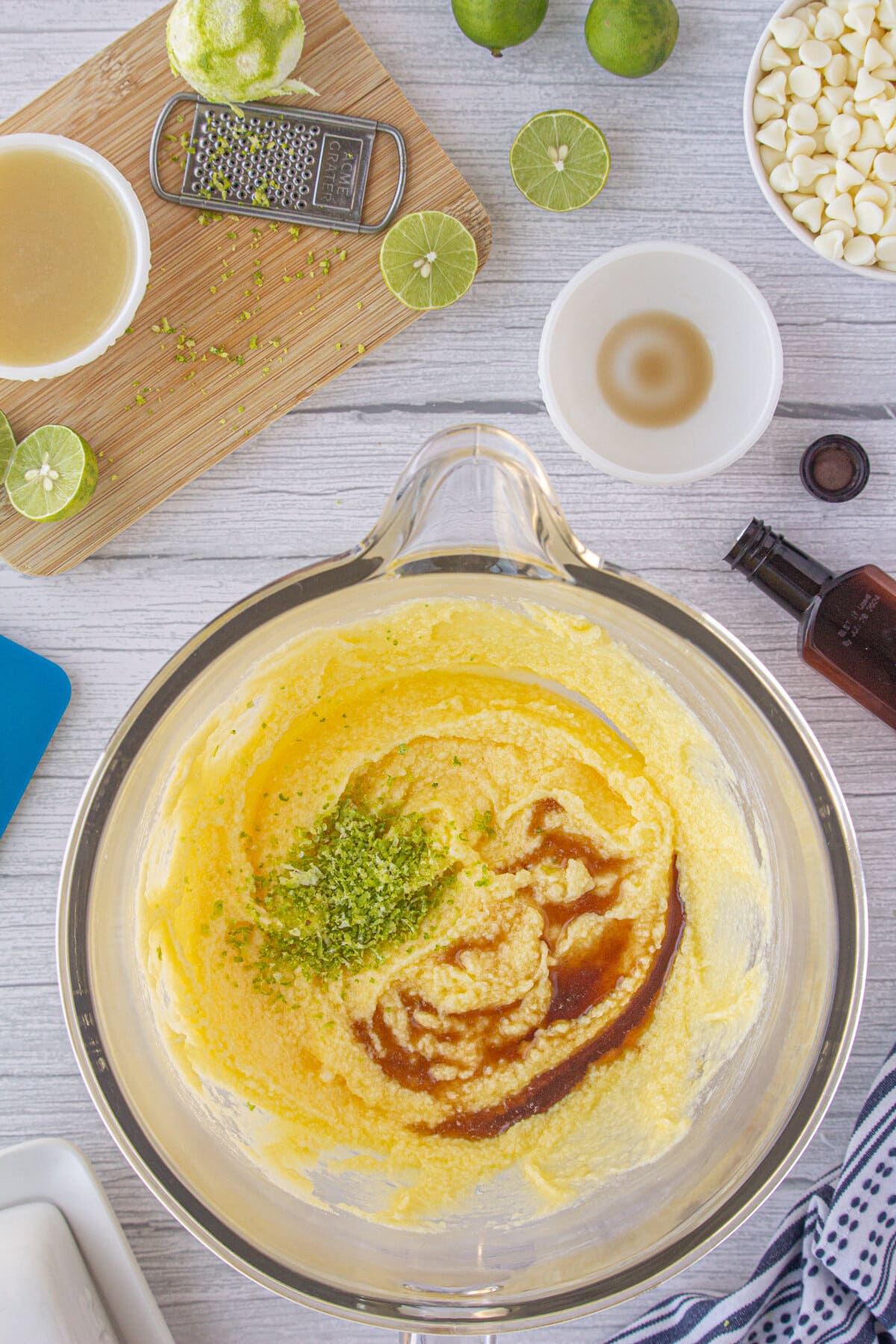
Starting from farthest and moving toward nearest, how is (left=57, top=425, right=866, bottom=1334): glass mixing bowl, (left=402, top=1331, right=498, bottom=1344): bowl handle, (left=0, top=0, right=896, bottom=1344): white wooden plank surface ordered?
(left=0, top=0, right=896, bottom=1344): white wooden plank surface
(left=402, top=1331, right=498, bottom=1344): bowl handle
(left=57, top=425, right=866, bottom=1334): glass mixing bowl

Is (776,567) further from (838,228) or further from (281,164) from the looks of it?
(281,164)

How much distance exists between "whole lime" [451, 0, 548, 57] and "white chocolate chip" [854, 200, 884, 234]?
24.6 inches

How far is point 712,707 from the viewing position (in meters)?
1.62

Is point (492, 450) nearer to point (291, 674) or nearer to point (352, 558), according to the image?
point (352, 558)

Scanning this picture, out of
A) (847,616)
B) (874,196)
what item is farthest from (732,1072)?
(874,196)

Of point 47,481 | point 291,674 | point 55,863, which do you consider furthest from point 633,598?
point 55,863

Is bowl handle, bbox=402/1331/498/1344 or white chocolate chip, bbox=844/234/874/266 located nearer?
bowl handle, bbox=402/1331/498/1344

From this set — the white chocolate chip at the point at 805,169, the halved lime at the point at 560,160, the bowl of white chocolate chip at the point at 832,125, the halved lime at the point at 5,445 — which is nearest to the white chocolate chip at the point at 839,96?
the bowl of white chocolate chip at the point at 832,125

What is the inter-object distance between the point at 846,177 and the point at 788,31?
0.83 ft

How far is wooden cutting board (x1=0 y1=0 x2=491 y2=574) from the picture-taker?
1818mm

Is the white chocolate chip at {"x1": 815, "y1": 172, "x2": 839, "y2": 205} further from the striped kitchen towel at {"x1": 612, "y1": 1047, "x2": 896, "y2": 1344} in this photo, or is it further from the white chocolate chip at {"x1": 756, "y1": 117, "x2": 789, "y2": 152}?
the striped kitchen towel at {"x1": 612, "y1": 1047, "x2": 896, "y2": 1344}

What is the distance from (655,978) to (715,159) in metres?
1.45

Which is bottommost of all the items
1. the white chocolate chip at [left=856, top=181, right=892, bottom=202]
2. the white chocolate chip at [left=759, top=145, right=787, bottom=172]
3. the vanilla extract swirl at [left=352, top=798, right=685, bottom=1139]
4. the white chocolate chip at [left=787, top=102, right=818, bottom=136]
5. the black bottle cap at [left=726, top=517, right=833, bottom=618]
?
the vanilla extract swirl at [left=352, top=798, right=685, bottom=1139]

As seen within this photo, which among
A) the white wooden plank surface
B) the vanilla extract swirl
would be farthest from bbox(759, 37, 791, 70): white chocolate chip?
the vanilla extract swirl
